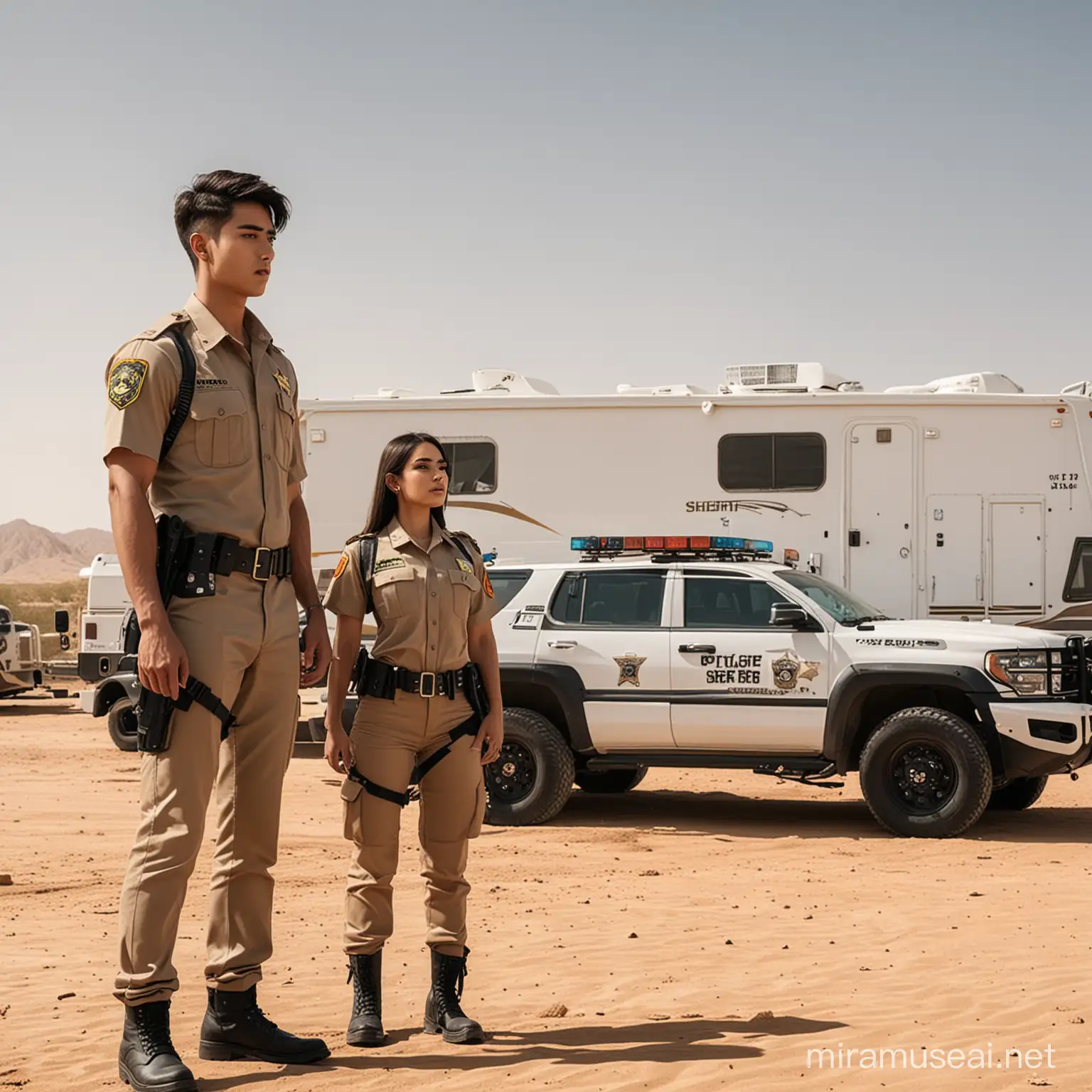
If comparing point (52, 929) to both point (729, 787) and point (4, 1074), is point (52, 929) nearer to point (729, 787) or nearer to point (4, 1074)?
point (4, 1074)

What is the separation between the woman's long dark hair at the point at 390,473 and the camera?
5.16m

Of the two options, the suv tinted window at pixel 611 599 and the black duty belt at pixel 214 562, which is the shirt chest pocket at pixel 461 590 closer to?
the black duty belt at pixel 214 562

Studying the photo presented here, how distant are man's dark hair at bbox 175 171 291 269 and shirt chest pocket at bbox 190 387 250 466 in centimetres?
49

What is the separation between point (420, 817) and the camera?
16.1 ft

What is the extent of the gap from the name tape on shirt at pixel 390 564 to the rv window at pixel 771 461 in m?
9.39

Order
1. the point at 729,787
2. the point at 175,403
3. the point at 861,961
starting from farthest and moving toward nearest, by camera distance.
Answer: the point at 729,787 < the point at 861,961 < the point at 175,403

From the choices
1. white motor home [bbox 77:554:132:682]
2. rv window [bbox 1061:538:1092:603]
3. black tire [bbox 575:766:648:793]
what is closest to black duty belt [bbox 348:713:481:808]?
black tire [bbox 575:766:648:793]

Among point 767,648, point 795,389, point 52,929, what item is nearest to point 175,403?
point 52,929

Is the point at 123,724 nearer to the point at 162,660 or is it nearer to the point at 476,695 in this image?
the point at 476,695

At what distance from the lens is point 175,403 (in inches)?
172

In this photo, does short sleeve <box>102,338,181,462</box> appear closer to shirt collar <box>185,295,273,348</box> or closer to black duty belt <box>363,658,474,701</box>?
shirt collar <box>185,295,273,348</box>

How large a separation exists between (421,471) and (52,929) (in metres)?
3.41

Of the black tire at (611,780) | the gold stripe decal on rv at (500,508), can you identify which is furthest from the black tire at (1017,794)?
the gold stripe decal on rv at (500,508)

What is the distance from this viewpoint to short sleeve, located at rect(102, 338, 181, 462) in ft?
14.0
